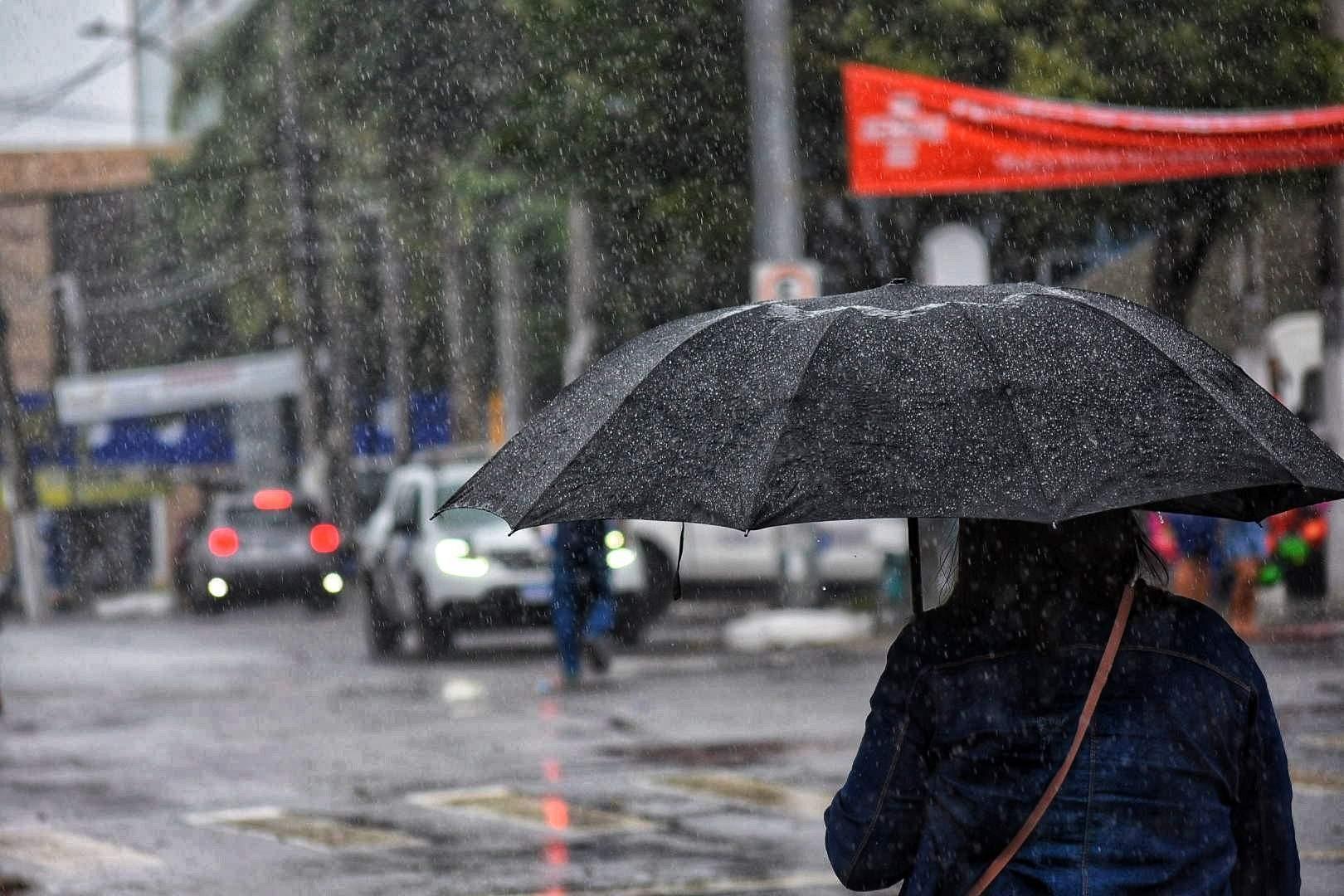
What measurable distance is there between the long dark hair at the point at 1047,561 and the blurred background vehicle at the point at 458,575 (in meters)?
14.2

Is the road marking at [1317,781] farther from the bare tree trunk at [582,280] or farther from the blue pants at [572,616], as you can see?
the bare tree trunk at [582,280]

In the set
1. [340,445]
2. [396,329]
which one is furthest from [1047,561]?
[396,329]

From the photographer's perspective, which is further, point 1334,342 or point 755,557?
point 755,557

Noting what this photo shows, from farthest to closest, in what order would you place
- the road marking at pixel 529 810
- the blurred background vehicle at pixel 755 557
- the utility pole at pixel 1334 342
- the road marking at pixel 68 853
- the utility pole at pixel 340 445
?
the utility pole at pixel 340 445
the blurred background vehicle at pixel 755 557
the utility pole at pixel 1334 342
the road marking at pixel 529 810
the road marking at pixel 68 853

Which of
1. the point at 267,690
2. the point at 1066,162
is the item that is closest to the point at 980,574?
the point at 267,690

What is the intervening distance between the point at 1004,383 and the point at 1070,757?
63 centimetres

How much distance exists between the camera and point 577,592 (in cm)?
1565

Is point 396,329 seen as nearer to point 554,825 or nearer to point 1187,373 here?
point 554,825

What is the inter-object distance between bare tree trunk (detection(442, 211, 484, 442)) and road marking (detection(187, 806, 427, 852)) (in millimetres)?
26072

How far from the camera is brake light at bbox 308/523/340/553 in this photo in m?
30.6

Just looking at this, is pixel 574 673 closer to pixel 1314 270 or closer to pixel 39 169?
pixel 1314 270

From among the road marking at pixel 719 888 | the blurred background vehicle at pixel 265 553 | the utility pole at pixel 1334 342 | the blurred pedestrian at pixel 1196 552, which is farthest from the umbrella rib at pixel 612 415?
the blurred background vehicle at pixel 265 553

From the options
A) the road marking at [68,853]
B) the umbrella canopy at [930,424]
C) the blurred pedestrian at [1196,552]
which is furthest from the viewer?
the blurred pedestrian at [1196,552]

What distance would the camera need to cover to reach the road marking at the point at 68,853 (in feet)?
28.2
